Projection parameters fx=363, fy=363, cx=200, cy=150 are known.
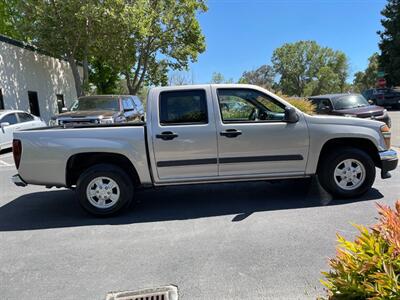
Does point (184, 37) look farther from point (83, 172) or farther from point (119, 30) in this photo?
point (83, 172)

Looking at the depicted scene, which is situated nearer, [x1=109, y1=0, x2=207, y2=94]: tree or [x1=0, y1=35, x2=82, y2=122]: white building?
[x1=0, y1=35, x2=82, y2=122]: white building

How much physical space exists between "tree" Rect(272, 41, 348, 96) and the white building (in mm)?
61433

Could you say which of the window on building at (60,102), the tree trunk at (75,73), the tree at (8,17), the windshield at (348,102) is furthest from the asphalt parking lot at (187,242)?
the tree at (8,17)

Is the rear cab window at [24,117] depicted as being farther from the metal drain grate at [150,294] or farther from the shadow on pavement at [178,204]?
the metal drain grate at [150,294]

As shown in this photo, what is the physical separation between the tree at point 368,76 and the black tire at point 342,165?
68.5 metres

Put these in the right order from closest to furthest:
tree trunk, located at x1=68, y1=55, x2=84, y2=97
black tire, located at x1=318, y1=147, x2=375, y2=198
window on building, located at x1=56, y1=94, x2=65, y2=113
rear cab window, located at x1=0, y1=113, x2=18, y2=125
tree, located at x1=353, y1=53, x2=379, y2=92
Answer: black tire, located at x1=318, y1=147, x2=375, y2=198
rear cab window, located at x1=0, y1=113, x2=18, y2=125
tree trunk, located at x1=68, y1=55, x2=84, y2=97
window on building, located at x1=56, y1=94, x2=65, y2=113
tree, located at x1=353, y1=53, x2=379, y2=92

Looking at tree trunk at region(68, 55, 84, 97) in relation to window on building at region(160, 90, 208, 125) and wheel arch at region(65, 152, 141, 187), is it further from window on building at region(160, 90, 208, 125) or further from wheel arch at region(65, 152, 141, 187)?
window on building at region(160, 90, 208, 125)

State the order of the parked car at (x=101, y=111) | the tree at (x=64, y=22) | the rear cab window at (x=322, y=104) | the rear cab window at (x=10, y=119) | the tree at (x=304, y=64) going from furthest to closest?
the tree at (x=304, y=64) → the tree at (x=64, y=22) → the rear cab window at (x=10, y=119) → the rear cab window at (x=322, y=104) → the parked car at (x=101, y=111)

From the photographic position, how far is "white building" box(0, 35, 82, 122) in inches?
676

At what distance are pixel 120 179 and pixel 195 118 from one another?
1.37 m

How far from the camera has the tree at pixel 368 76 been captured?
69375 millimetres

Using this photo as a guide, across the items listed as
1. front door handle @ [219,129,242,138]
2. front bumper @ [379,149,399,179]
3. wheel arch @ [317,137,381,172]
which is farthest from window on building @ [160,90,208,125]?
front bumper @ [379,149,399,179]

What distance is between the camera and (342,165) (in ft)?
17.9

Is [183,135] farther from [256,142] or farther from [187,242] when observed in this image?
[187,242]
